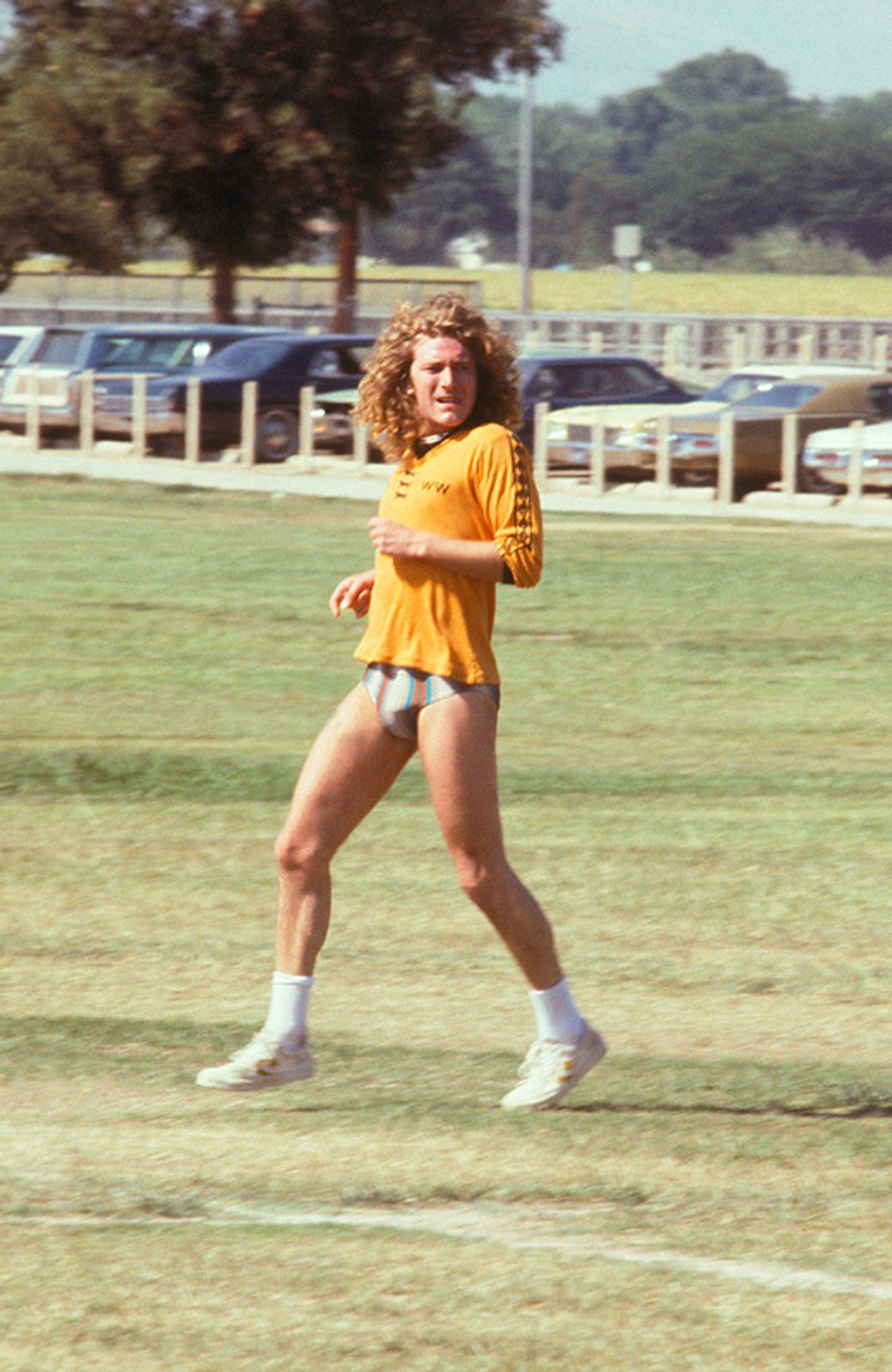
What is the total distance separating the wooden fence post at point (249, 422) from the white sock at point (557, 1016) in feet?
71.6

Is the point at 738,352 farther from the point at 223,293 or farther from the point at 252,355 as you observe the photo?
the point at 252,355

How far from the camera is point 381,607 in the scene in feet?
16.3

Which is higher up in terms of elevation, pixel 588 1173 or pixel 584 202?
pixel 584 202

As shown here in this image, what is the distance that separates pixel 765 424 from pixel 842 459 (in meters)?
1.02

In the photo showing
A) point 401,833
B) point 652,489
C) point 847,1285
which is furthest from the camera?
point 652,489

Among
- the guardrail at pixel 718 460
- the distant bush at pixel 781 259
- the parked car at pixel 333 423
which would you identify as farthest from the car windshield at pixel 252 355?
the distant bush at pixel 781 259

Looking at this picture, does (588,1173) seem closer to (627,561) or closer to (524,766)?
(524,766)

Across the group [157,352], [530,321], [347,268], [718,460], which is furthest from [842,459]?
[530,321]

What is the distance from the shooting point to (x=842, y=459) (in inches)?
906

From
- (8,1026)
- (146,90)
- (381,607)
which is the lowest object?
(8,1026)

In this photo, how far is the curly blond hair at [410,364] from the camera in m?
4.98

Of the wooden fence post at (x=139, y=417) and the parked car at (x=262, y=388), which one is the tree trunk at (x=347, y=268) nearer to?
the parked car at (x=262, y=388)

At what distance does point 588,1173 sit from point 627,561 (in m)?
13.3

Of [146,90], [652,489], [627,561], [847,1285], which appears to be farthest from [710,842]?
[146,90]
